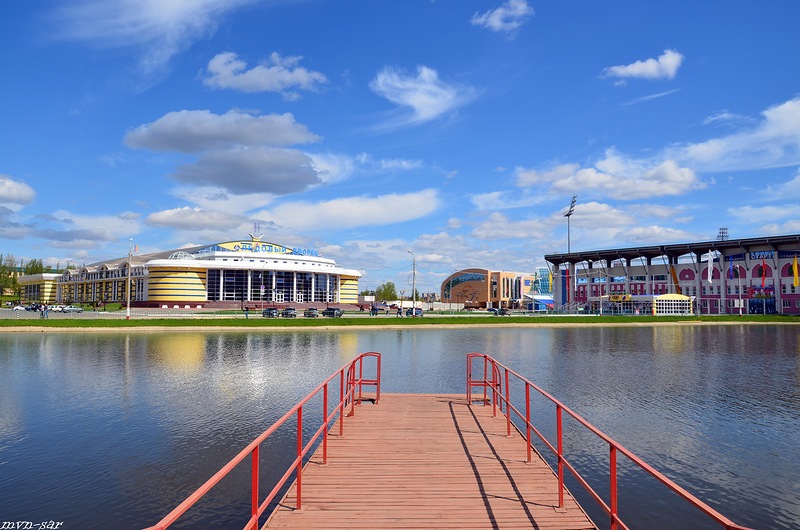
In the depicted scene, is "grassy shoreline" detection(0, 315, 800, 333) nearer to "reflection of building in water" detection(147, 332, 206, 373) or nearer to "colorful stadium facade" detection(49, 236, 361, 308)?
"reflection of building in water" detection(147, 332, 206, 373)

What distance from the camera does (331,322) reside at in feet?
207

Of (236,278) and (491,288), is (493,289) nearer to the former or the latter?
(491,288)

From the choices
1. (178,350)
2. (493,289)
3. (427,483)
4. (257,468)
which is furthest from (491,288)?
(257,468)

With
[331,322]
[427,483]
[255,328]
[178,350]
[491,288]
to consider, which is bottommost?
[178,350]

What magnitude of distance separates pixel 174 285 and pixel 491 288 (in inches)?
3572

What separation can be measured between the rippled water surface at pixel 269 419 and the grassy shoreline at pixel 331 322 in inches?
690

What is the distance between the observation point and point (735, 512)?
10602 millimetres

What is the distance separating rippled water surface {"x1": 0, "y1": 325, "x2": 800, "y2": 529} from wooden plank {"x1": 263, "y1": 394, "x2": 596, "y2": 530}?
2112mm

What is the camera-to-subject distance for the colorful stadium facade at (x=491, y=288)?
512 ft

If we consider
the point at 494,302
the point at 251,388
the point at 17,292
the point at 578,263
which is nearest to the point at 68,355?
the point at 251,388

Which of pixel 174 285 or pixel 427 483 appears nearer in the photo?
pixel 427 483

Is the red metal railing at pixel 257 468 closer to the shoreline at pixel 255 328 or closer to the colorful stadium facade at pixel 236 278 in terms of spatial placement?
the shoreline at pixel 255 328

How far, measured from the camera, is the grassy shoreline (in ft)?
184

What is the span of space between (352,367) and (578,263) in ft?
391
